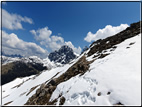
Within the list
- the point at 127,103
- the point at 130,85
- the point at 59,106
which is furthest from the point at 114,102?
the point at 59,106

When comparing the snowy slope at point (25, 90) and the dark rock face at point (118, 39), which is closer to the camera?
the snowy slope at point (25, 90)

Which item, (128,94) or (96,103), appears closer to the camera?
(128,94)

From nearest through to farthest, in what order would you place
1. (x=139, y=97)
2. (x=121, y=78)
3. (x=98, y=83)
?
1. (x=139, y=97)
2. (x=121, y=78)
3. (x=98, y=83)

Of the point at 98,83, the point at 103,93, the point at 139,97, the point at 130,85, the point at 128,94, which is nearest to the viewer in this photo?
the point at 139,97

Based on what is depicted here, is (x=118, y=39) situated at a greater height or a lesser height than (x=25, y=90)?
greater

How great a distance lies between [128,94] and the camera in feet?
27.7

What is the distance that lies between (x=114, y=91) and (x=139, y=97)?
220 centimetres

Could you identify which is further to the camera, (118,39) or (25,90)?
(25,90)

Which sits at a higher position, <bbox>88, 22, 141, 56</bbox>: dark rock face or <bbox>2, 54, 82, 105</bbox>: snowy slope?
<bbox>88, 22, 141, 56</bbox>: dark rock face

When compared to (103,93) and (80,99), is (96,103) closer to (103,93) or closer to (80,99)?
(103,93)

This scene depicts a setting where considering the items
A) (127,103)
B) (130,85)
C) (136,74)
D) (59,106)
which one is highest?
(136,74)

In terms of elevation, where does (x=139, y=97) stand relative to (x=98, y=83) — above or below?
below

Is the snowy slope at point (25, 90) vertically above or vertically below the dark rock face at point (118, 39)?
below

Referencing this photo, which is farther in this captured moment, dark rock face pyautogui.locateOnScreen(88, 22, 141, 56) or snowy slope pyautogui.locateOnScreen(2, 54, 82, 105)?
dark rock face pyautogui.locateOnScreen(88, 22, 141, 56)
